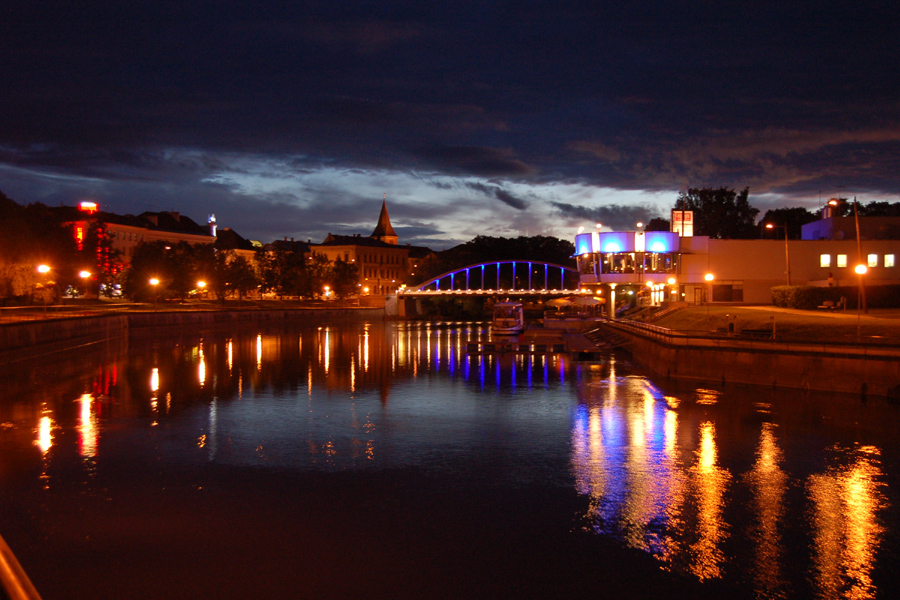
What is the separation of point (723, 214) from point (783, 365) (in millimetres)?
95459

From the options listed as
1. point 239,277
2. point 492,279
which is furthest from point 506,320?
point 492,279

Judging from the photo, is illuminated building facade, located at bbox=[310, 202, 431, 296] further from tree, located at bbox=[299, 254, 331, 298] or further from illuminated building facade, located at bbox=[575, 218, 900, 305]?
illuminated building facade, located at bbox=[575, 218, 900, 305]

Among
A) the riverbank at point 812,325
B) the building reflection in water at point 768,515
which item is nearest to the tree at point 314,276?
the riverbank at point 812,325

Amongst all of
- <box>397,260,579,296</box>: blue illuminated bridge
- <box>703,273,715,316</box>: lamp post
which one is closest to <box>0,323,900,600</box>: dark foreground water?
<box>703,273,715,316</box>: lamp post

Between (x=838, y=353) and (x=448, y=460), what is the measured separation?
53.9 ft

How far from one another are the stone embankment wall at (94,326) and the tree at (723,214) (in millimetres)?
60732

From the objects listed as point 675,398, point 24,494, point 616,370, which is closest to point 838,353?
point 675,398

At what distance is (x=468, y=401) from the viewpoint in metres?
25.4

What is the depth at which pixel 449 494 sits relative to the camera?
43.2 ft

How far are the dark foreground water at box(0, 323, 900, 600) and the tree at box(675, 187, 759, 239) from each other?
9661 centimetres

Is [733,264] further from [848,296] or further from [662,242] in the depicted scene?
[848,296]

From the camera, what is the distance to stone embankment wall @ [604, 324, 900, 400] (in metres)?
24.5

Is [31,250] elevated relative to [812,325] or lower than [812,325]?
elevated

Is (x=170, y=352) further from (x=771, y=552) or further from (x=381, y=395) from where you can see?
(x=771, y=552)
